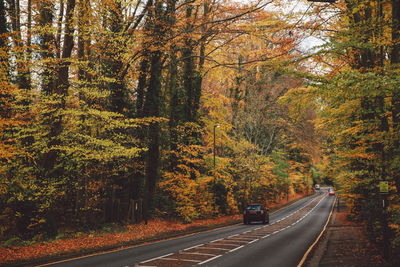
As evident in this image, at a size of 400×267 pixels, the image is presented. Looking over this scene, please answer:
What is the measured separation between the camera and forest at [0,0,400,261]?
31.8ft

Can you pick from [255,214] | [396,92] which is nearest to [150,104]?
[255,214]

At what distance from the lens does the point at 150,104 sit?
21.2m

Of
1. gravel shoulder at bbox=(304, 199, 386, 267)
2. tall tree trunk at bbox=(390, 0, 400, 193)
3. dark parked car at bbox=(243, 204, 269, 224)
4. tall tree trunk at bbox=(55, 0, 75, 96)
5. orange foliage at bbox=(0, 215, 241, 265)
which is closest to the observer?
tall tree trunk at bbox=(390, 0, 400, 193)

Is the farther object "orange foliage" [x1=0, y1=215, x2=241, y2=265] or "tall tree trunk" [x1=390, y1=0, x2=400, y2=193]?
"orange foliage" [x1=0, y1=215, x2=241, y2=265]

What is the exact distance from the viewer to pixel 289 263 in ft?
33.0

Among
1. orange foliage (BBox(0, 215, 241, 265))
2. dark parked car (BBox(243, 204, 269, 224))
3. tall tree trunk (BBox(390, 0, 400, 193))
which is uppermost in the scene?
tall tree trunk (BBox(390, 0, 400, 193))

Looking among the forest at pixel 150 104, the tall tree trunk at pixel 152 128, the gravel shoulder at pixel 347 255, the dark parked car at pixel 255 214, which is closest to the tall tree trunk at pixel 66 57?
the forest at pixel 150 104

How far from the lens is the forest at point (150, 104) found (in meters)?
9.68

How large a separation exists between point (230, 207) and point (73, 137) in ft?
71.5

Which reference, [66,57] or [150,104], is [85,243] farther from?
[150,104]

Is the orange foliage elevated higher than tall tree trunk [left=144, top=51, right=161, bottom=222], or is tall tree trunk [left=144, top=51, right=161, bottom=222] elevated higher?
tall tree trunk [left=144, top=51, right=161, bottom=222]

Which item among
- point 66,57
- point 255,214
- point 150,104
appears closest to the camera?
point 66,57

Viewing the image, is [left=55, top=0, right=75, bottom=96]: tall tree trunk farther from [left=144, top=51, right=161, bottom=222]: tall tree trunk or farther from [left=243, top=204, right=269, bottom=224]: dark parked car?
[left=243, top=204, right=269, bottom=224]: dark parked car

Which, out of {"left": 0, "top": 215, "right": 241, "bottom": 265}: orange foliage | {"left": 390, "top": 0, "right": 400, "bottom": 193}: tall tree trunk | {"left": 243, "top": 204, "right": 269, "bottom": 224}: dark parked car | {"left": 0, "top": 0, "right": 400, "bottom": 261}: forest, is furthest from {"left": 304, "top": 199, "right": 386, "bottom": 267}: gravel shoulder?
{"left": 243, "top": 204, "right": 269, "bottom": 224}: dark parked car
